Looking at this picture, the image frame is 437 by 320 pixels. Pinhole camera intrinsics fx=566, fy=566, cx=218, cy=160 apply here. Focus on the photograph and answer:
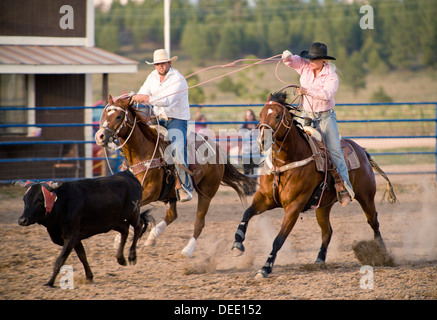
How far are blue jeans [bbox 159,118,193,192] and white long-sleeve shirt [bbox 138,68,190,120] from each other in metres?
0.10

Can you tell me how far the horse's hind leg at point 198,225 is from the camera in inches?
261

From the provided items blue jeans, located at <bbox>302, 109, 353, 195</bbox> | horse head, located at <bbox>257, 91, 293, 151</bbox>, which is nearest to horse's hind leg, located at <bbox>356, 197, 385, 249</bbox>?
blue jeans, located at <bbox>302, 109, 353, 195</bbox>

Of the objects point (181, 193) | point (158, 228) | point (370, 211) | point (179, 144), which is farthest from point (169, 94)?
point (370, 211)

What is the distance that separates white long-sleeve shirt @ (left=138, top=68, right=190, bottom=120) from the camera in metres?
6.71

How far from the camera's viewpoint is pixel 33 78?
1259cm

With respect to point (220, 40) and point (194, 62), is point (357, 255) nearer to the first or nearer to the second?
point (194, 62)

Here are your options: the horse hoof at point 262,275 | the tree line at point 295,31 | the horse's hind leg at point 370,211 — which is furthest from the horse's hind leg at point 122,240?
the tree line at point 295,31

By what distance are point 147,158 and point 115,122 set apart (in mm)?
663

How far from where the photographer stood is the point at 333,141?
20.9 ft

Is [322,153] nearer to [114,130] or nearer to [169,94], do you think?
[169,94]
